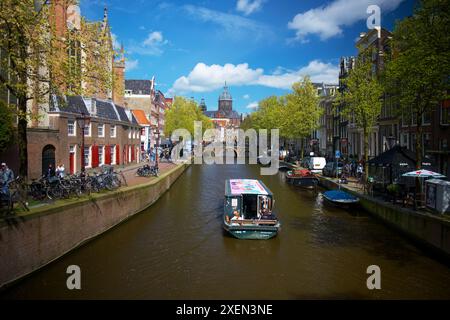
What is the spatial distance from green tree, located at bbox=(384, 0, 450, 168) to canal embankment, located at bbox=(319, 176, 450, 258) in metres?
3.64

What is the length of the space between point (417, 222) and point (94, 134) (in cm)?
3328

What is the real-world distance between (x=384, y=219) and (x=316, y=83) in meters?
79.1

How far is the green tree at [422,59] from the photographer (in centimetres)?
1850

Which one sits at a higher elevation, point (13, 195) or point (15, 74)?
point (15, 74)

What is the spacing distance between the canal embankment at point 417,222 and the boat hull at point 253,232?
23.8ft

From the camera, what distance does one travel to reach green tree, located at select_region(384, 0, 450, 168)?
18.5m

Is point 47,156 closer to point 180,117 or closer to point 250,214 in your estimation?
point 250,214

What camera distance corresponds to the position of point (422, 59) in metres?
19.8

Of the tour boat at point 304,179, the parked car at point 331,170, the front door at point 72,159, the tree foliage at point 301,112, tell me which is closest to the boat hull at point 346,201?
the tour boat at point 304,179

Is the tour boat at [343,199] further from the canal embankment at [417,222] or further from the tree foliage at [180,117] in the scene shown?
the tree foliage at [180,117]
